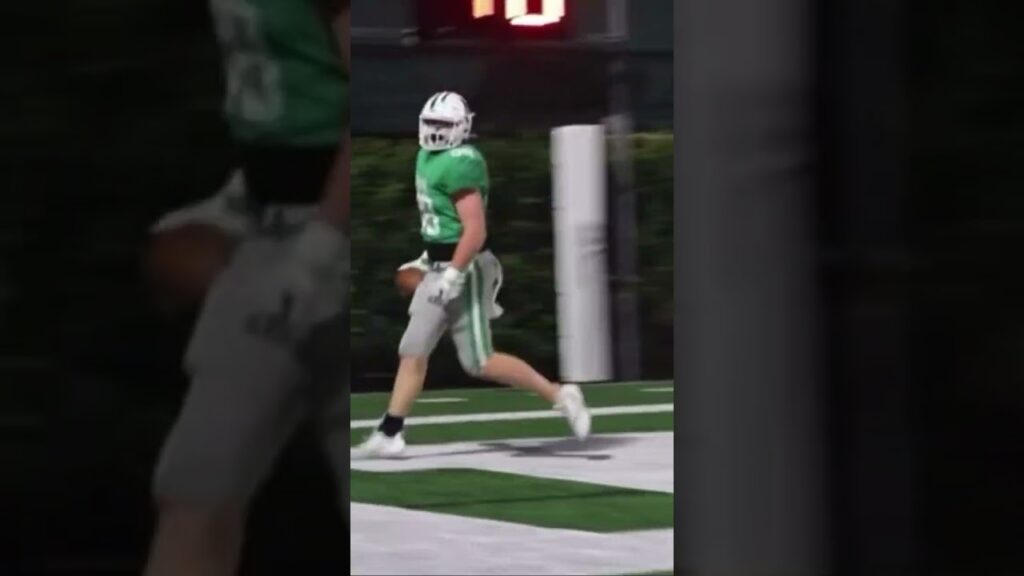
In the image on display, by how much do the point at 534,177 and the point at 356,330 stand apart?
56.1 inches

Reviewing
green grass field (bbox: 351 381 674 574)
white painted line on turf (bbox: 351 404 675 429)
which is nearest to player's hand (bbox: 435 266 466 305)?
green grass field (bbox: 351 381 674 574)

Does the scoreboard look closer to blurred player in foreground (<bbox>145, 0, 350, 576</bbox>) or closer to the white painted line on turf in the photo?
the white painted line on turf

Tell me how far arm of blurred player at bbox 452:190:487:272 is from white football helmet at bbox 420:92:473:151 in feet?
1.62

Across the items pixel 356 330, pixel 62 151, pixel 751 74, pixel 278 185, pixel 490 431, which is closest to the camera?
pixel 751 74

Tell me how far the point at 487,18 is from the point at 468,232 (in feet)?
5.79

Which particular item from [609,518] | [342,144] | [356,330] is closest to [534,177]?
[356,330]

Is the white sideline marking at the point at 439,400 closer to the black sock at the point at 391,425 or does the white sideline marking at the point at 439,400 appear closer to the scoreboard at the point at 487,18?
the scoreboard at the point at 487,18

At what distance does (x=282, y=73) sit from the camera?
3.11m

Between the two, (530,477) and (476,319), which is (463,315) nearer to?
(476,319)

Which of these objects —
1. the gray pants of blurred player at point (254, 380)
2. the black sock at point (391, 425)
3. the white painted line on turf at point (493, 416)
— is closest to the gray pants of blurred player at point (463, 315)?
the black sock at point (391, 425)

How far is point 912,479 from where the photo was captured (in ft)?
8.58

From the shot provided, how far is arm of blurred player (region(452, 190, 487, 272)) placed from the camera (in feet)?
31.9

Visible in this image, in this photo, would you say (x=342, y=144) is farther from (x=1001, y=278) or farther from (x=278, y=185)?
(x=1001, y=278)

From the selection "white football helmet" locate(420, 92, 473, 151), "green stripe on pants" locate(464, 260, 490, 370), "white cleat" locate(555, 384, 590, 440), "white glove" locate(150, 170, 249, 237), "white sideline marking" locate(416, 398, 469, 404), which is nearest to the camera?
"white glove" locate(150, 170, 249, 237)
